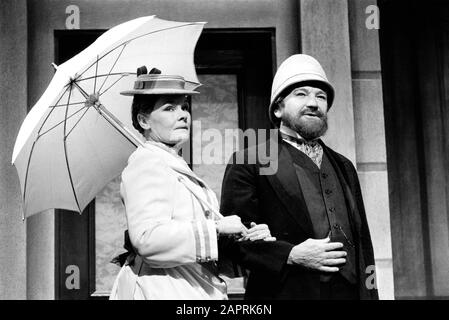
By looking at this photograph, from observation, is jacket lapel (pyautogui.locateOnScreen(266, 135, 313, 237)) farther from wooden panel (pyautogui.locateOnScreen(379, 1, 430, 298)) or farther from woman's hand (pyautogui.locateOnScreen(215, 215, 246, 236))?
wooden panel (pyautogui.locateOnScreen(379, 1, 430, 298))

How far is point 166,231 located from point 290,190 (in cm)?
116

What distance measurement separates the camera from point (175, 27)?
4727mm

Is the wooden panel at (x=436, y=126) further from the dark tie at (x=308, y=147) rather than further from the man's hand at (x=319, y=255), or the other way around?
the man's hand at (x=319, y=255)

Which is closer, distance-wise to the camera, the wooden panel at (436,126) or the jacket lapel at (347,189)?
the jacket lapel at (347,189)

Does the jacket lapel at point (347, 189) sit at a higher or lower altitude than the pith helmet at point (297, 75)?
lower

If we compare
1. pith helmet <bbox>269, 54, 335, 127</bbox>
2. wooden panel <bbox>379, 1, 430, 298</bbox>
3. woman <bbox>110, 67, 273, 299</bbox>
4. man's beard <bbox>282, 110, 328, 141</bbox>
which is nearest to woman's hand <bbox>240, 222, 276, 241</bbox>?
woman <bbox>110, 67, 273, 299</bbox>

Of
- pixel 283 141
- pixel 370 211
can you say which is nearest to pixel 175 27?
pixel 283 141

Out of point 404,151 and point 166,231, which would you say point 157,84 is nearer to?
point 166,231

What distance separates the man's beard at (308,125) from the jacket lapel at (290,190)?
0.14 m

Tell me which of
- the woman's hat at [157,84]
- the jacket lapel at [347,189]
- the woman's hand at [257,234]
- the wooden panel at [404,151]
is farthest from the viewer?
the wooden panel at [404,151]

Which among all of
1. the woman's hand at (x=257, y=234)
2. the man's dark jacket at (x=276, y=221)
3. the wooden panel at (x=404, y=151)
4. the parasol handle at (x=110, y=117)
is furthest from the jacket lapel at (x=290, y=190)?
the wooden panel at (x=404, y=151)

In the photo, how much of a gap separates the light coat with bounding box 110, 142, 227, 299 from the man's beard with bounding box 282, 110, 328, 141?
2.88 feet

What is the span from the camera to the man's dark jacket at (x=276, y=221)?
4.40 meters

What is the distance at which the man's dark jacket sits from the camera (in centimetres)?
440
